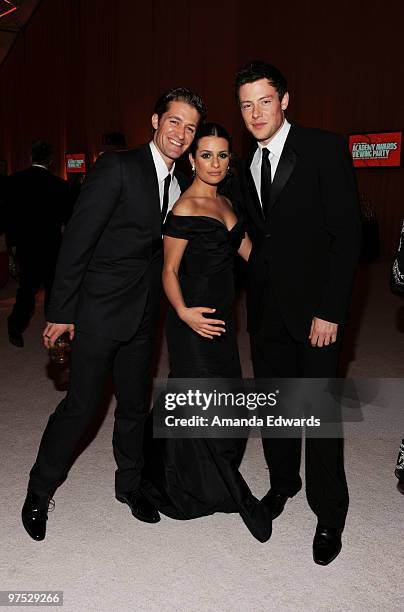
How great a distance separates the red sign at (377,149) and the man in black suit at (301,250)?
938 cm

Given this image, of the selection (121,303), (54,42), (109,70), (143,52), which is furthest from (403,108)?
(54,42)

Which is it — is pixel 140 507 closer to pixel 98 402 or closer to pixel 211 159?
pixel 98 402

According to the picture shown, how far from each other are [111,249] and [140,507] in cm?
109

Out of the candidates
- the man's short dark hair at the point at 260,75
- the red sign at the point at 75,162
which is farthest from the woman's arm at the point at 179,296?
the red sign at the point at 75,162

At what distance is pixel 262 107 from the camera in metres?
2.03

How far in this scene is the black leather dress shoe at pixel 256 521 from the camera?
231 centimetres

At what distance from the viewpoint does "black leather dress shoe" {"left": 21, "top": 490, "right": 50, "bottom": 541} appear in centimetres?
231

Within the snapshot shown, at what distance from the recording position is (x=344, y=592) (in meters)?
2.03

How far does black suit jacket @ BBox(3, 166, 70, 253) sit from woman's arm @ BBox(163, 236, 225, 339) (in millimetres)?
2962

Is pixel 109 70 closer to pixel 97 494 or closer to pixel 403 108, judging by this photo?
A: pixel 403 108

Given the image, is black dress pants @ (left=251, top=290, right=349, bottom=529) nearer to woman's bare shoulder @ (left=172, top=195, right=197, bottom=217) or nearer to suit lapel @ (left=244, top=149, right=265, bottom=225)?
suit lapel @ (left=244, top=149, right=265, bottom=225)

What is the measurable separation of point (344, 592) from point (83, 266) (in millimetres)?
1435

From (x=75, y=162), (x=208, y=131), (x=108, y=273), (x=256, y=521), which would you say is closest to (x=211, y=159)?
(x=208, y=131)

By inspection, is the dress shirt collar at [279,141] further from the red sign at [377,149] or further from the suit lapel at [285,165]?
the red sign at [377,149]
